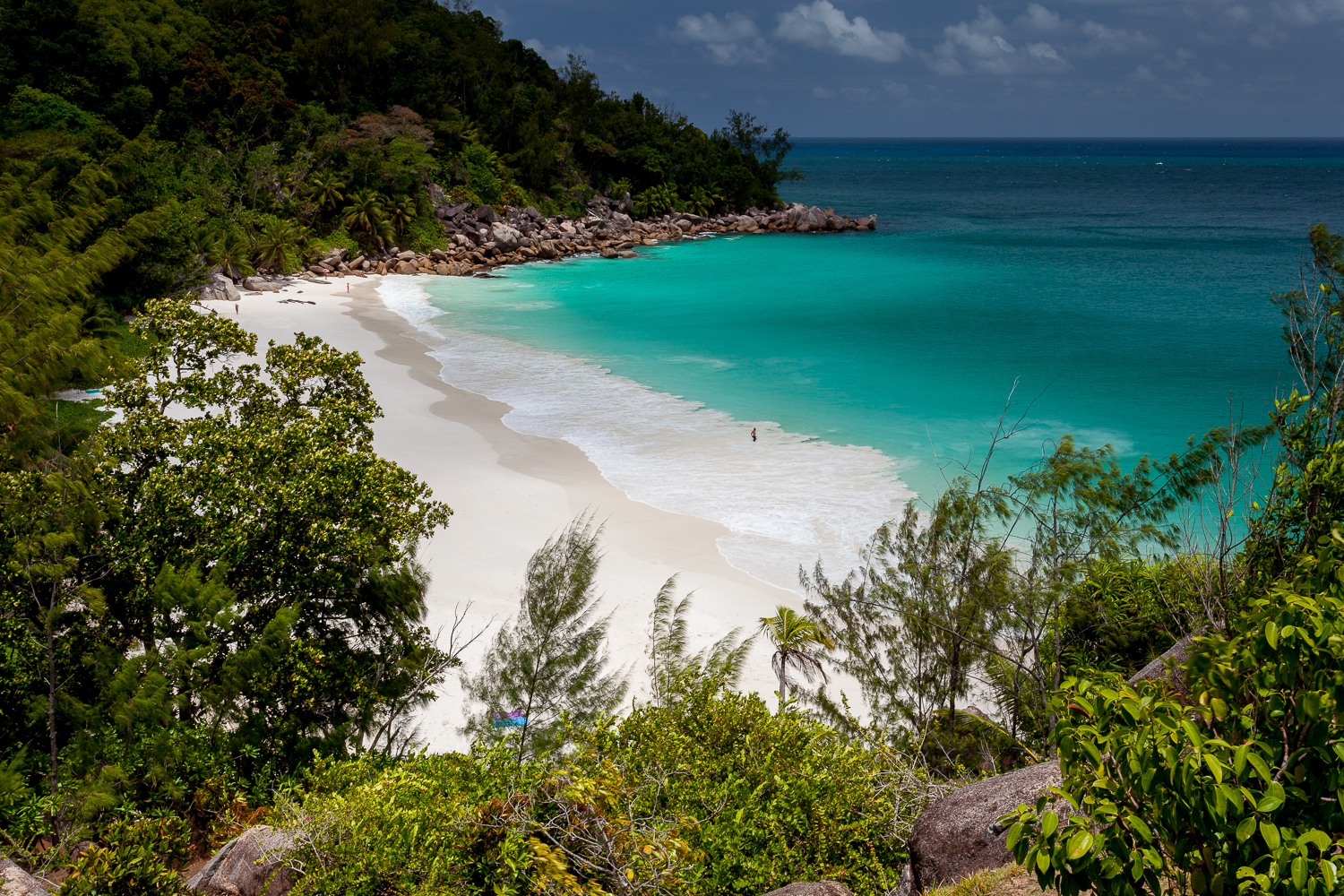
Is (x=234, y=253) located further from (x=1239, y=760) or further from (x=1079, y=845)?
(x=1239, y=760)

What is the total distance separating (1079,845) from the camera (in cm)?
338

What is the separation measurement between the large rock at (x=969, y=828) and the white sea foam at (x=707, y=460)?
31.2ft

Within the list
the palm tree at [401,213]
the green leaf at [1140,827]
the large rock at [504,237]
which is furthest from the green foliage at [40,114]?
the green leaf at [1140,827]

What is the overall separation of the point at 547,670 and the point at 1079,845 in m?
8.55

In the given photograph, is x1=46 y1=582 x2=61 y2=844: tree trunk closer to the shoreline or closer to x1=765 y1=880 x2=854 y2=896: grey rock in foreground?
x1=765 y1=880 x2=854 y2=896: grey rock in foreground

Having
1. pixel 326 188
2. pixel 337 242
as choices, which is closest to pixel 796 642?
pixel 337 242

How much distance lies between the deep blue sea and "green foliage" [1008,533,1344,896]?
25.3ft

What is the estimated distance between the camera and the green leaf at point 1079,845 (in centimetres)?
336

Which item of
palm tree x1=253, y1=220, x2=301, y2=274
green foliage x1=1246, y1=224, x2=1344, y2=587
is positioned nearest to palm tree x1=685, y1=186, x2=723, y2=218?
palm tree x1=253, y1=220, x2=301, y2=274

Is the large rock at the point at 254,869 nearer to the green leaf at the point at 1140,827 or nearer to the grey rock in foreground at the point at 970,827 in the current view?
the grey rock in foreground at the point at 970,827

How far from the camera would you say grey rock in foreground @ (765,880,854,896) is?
676 cm

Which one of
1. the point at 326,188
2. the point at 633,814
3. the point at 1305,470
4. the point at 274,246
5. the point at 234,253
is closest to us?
the point at 1305,470

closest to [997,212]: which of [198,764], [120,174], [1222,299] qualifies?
[1222,299]

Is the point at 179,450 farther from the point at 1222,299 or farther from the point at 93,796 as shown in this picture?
the point at 1222,299
